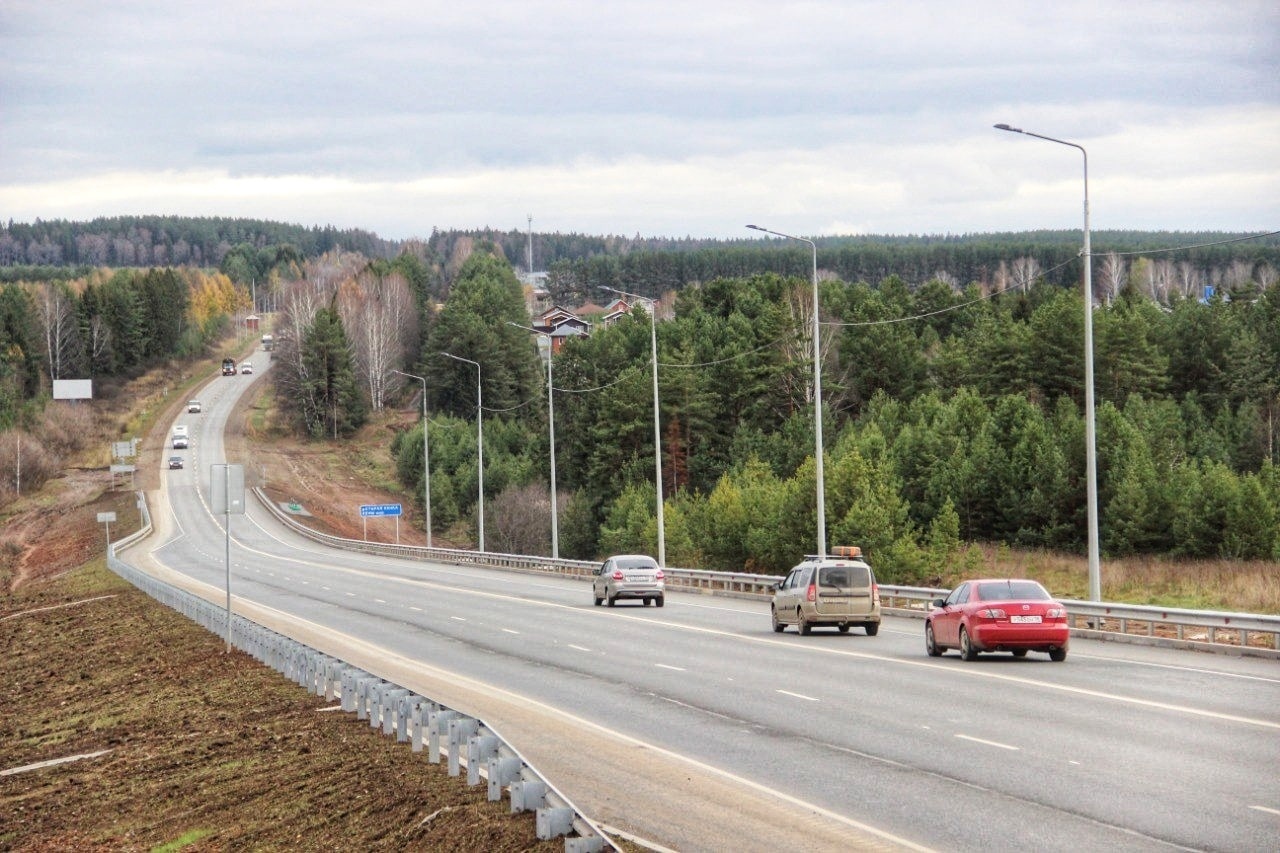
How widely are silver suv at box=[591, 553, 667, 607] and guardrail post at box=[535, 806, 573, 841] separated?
34.9 meters

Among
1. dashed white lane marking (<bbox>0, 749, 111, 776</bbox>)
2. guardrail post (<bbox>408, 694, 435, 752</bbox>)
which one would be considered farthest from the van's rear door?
guardrail post (<bbox>408, 694, 435, 752</bbox>)

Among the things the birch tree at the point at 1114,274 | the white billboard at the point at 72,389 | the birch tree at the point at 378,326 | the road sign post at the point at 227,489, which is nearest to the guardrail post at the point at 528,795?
the road sign post at the point at 227,489

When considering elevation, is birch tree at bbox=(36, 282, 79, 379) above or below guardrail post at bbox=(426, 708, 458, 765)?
above


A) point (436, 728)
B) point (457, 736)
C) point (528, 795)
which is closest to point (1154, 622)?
point (436, 728)

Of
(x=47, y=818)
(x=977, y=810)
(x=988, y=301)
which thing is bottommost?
(x=47, y=818)

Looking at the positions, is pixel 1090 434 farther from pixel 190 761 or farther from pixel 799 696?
pixel 190 761

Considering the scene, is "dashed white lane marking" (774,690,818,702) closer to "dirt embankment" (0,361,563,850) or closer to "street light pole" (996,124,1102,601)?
"dirt embankment" (0,361,563,850)

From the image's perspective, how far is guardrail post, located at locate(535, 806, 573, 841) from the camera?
1244 centimetres

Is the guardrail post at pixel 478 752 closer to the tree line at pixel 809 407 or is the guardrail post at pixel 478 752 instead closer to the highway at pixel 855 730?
the highway at pixel 855 730

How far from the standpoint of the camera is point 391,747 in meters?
19.0

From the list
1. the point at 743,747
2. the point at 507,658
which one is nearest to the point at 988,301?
the point at 507,658

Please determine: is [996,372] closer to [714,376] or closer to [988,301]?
[714,376]

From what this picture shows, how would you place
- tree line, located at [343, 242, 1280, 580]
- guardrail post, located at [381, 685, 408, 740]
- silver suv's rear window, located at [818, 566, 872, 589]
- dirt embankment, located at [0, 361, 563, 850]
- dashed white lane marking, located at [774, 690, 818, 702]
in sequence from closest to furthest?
dirt embankment, located at [0, 361, 563, 850], guardrail post, located at [381, 685, 408, 740], dashed white lane marking, located at [774, 690, 818, 702], silver suv's rear window, located at [818, 566, 872, 589], tree line, located at [343, 242, 1280, 580]

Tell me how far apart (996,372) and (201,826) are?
97676mm
